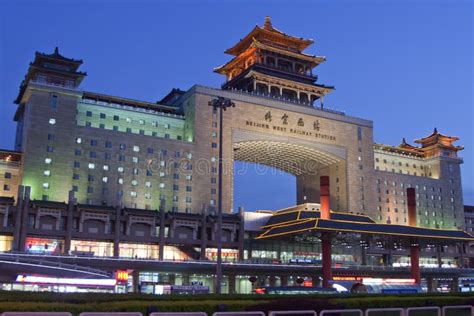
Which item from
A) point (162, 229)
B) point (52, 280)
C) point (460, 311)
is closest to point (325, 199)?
point (162, 229)

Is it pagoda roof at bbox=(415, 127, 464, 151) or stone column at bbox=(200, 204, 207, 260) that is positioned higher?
pagoda roof at bbox=(415, 127, 464, 151)

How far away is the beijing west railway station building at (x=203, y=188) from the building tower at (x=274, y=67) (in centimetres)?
37

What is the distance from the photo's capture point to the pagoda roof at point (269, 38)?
13386 cm

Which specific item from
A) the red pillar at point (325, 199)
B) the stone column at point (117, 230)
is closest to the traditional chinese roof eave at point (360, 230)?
the red pillar at point (325, 199)

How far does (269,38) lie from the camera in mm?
136375

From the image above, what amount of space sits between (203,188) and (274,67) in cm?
3791

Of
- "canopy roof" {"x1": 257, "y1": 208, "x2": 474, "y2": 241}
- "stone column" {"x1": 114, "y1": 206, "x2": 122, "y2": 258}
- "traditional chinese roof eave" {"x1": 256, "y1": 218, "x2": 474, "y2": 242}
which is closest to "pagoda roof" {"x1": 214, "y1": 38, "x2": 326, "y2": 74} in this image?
"canopy roof" {"x1": 257, "y1": 208, "x2": 474, "y2": 241}

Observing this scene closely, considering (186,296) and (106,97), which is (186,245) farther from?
(186,296)

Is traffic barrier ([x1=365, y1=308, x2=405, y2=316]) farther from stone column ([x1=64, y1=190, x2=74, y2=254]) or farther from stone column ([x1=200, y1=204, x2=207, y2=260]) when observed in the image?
stone column ([x1=200, y1=204, x2=207, y2=260])

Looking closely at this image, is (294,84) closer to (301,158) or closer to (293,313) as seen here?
(301,158)

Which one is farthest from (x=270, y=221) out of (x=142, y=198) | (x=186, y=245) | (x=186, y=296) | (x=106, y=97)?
(x=186, y=296)

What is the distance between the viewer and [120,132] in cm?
10688

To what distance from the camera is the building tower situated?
422 ft

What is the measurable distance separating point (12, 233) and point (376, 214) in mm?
80894
